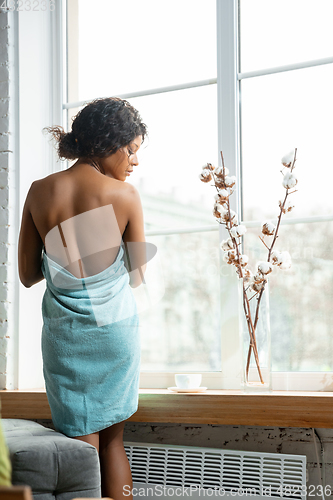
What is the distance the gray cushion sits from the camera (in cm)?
112

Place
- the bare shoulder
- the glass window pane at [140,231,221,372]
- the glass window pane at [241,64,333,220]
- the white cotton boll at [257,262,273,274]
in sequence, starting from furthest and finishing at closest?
the glass window pane at [140,231,221,372] → the glass window pane at [241,64,333,220] → the white cotton boll at [257,262,273,274] → the bare shoulder

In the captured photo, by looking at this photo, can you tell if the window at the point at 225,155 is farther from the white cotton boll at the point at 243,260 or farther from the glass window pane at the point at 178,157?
the white cotton boll at the point at 243,260

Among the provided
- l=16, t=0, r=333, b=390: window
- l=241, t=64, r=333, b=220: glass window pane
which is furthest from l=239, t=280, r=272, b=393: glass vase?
l=241, t=64, r=333, b=220: glass window pane

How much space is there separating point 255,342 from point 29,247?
854 millimetres

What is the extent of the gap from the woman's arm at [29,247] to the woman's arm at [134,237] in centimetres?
28

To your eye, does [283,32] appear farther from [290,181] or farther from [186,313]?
[186,313]

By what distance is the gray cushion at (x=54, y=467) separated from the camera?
112 cm

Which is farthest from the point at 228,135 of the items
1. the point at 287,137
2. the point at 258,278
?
the point at 258,278

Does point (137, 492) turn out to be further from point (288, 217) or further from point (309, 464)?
point (288, 217)

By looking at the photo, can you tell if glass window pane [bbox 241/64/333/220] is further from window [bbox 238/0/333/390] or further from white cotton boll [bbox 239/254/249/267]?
white cotton boll [bbox 239/254/249/267]

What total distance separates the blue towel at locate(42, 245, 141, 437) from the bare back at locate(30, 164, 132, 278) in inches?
1.7

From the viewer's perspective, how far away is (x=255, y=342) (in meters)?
1.85

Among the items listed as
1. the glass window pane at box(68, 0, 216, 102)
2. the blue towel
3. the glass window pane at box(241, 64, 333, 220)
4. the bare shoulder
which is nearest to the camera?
the blue towel

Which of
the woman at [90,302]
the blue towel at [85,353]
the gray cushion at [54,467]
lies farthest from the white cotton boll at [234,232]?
the gray cushion at [54,467]
